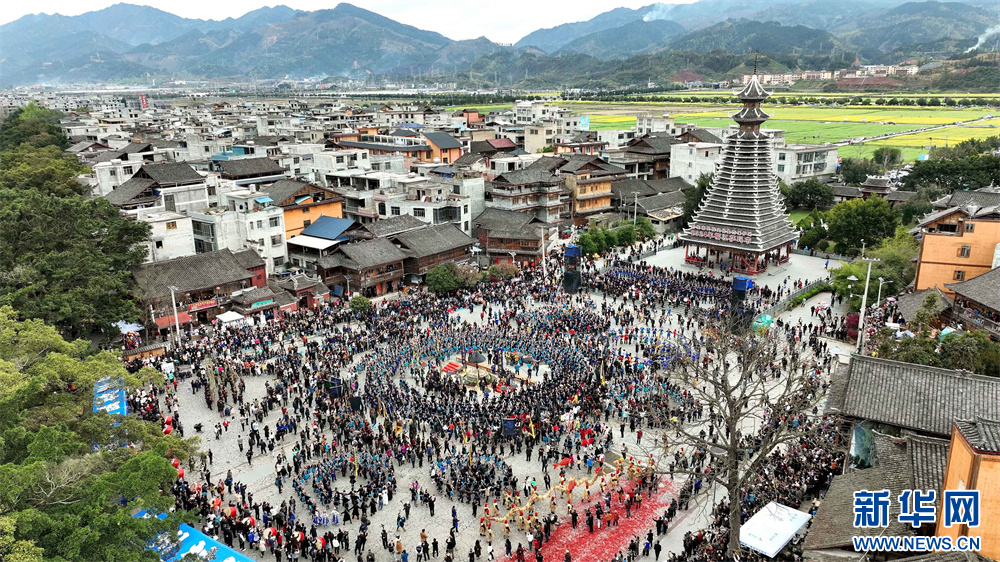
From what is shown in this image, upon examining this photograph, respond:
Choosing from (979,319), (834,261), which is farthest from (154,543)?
(834,261)

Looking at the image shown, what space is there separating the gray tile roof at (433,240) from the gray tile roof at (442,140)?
32.7 metres

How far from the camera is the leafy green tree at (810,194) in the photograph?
220ft

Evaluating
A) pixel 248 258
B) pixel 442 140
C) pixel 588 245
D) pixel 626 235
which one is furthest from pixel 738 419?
A: pixel 442 140

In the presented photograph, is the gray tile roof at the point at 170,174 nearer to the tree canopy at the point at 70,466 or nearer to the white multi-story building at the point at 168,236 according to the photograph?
the white multi-story building at the point at 168,236

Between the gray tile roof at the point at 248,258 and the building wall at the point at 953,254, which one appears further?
the gray tile roof at the point at 248,258

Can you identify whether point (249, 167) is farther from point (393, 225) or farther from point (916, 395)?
point (916, 395)

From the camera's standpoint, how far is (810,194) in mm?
67812

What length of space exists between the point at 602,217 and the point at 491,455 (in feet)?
142

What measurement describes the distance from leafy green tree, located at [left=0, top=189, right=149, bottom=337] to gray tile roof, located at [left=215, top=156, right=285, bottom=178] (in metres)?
22.6

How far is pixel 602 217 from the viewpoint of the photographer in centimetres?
6450

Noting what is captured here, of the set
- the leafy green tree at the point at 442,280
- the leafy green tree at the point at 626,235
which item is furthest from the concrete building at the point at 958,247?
the leafy green tree at the point at 442,280

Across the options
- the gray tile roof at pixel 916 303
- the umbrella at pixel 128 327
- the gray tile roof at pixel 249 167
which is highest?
the gray tile roof at pixel 249 167

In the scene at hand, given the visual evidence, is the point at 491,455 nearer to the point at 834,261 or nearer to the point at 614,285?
the point at 614,285

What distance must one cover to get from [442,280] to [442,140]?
142ft
